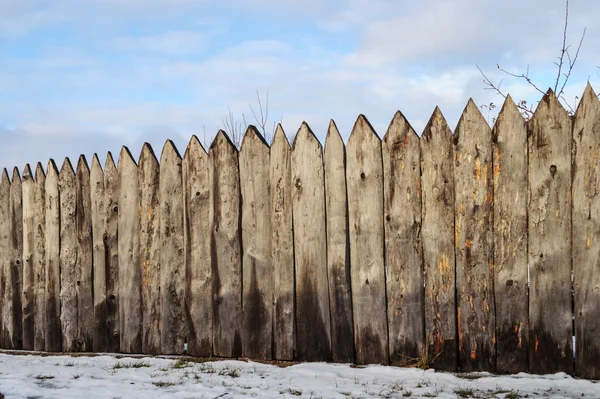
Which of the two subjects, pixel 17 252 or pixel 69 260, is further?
pixel 17 252

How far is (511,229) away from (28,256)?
5.18 metres

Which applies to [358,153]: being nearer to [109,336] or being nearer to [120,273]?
[120,273]

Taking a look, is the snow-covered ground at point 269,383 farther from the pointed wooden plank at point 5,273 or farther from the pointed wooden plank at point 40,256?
the pointed wooden plank at point 5,273

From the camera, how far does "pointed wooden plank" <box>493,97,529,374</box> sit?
4695mm

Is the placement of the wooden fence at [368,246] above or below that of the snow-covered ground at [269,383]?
above

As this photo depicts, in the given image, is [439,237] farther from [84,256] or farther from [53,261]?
[53,261]

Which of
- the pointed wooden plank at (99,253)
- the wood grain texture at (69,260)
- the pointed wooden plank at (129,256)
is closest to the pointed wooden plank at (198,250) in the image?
the pointed wooden plank at (129,256)

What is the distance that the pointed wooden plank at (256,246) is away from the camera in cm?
552

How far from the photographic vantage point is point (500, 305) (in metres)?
4.77

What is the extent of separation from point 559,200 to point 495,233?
1.58ft

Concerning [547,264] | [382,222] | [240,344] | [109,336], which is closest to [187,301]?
[240,344]

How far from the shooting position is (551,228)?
4641mm

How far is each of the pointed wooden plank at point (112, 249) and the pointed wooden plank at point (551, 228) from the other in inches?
151

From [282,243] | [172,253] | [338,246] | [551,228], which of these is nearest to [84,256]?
[172,253]
